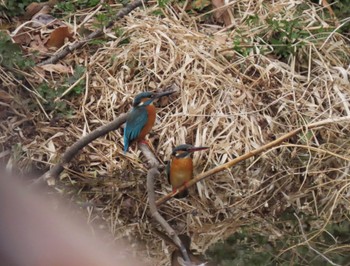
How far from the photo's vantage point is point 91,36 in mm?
4527

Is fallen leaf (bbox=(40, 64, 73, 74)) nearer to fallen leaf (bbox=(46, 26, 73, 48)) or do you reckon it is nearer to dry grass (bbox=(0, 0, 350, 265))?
dry grass (bbox=(0, 0, 350, 265))

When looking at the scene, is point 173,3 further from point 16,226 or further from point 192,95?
point 16,226

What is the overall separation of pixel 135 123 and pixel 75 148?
0.29 meters

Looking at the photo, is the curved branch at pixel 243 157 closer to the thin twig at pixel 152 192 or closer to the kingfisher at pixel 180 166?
the kingfisher at pixel 180 166

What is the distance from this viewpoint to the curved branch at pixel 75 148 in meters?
3.46

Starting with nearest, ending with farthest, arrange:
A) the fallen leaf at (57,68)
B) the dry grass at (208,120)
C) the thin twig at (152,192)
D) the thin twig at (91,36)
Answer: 1. the thin twig at (152,192)
2. the dry grass at (208,120)
3. the fallen leaf at (57,68)
4. the thin twig at (91,36)

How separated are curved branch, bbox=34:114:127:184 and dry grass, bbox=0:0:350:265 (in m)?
0.18

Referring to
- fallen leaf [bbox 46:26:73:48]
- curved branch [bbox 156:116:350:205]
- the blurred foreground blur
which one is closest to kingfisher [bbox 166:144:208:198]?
curved branch [bbox 156:116:350:205]

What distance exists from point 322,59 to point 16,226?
12.8 feet

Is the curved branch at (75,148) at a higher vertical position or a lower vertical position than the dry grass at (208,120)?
higher

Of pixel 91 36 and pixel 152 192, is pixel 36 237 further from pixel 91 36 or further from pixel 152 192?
pixel 91 36

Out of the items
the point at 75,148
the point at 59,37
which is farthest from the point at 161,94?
the point at 59,37

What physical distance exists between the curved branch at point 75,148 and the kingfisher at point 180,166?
29 centimetres

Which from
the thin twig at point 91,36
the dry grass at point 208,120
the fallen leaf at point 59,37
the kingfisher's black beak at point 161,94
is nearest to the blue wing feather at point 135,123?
the kingfisher's black beak at point 161,94
